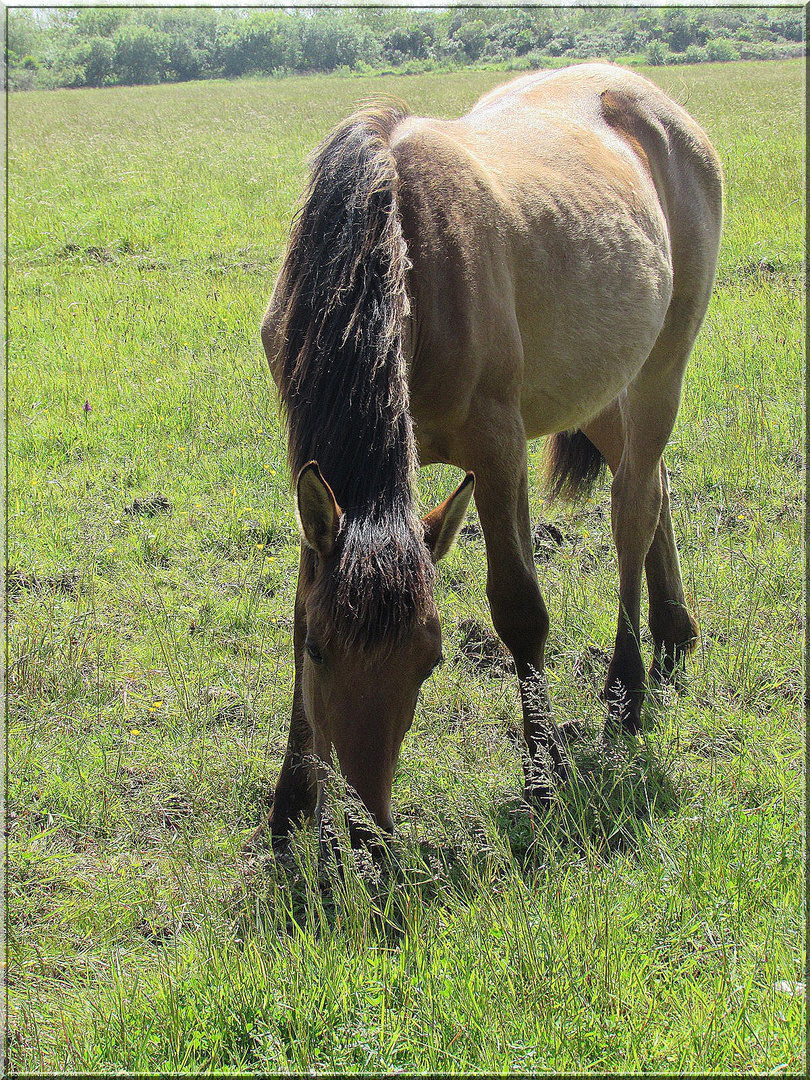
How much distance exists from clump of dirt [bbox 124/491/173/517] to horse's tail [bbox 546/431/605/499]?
7.57ft

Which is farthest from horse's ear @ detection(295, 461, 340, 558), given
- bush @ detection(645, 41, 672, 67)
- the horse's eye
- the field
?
bush @ detection(645, 41, 672, 67)

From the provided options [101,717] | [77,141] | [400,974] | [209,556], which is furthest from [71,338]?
[77,141]

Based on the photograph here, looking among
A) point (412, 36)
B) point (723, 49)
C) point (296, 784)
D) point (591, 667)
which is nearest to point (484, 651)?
point (591, 667)

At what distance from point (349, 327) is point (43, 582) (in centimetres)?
269

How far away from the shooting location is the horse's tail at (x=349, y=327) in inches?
87.0

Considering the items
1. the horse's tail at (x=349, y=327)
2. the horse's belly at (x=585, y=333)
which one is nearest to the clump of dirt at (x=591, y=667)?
the horse's belly at (x=585, y=333)

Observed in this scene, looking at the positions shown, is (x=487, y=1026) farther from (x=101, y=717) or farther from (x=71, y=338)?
(x=71, y=338)

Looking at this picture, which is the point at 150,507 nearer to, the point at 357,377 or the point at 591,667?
the point at 591,667

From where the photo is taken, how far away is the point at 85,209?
12406 millimetres

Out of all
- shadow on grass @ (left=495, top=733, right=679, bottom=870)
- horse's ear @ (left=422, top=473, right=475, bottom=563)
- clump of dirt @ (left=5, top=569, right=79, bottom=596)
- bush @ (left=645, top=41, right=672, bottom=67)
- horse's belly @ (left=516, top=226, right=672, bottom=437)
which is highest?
bush @ (left=645, top=41, right=672, bottom=67)

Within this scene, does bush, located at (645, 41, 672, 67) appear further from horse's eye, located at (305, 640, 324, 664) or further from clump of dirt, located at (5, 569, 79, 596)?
horse's eye, located at (305, 640, 324, 664)

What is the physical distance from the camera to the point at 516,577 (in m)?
2.90

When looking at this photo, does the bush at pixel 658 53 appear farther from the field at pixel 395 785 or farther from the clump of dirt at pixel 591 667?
the clump of dirt at pixel 591 667

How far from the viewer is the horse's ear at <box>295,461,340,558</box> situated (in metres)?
2.03
